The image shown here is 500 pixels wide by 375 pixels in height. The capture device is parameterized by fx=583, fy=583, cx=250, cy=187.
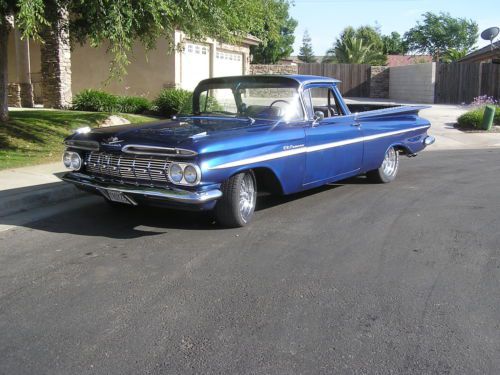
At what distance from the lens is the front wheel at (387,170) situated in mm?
9055

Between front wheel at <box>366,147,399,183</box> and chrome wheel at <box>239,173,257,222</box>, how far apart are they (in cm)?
320

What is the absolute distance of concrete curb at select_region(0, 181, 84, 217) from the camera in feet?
23.6

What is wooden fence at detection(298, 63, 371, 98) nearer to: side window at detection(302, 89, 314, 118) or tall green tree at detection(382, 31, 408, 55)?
side window at detection(302, 89, 314, 118)

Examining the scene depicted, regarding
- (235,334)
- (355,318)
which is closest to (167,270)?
(235,334)

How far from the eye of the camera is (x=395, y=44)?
74312 mm

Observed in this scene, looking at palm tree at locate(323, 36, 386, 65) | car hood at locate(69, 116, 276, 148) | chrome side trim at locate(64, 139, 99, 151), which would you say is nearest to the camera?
car hood at locate(69, 116, 276, 148)

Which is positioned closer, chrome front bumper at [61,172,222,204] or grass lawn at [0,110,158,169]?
chrome front bumper at [61,172,222,204]

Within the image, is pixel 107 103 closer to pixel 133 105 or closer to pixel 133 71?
pixel 133 105

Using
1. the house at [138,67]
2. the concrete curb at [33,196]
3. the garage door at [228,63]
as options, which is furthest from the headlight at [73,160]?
the garage door at [228,63]

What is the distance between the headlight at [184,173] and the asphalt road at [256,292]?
2.08 feet

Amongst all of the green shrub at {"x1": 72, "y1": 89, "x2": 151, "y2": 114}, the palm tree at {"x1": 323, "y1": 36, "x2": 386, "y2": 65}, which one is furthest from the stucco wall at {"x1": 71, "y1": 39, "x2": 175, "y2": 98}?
the palm tree at {"x1": 323, "y1": 36, "x2": 386, "y2": 65}

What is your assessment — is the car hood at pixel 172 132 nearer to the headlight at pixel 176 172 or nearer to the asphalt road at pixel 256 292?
the headlight at pixel 176 172

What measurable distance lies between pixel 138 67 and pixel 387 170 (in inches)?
539

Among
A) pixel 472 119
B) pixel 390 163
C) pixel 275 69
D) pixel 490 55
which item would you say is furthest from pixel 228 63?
pixel 490 55
